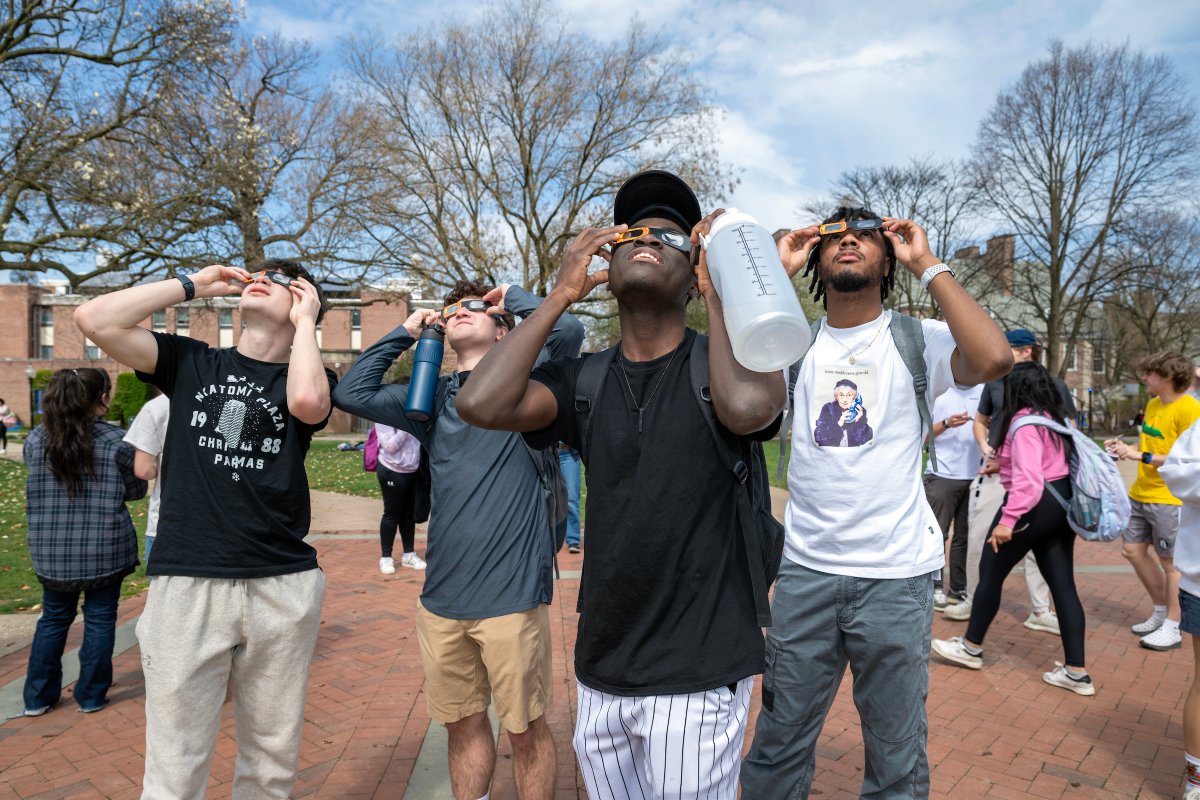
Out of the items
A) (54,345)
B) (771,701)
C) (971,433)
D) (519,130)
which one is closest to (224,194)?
(519,130)

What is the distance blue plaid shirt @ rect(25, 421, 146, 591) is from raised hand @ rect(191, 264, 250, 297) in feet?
7.10

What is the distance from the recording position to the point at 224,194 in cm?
1628

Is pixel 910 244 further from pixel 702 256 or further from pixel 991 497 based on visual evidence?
pixel 991 497

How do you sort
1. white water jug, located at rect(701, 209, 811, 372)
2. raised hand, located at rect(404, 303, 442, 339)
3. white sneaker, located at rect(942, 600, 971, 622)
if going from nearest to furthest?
white water jug, located at rect(701, 209, 811, 372), raised hand, located at rect(404, 303, 442, 339), white sneaker, located at rect(942, 600, 971, 622)

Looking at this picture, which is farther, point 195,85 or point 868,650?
point 195,85

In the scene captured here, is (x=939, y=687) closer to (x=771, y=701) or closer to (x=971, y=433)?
(x=971, y=433)

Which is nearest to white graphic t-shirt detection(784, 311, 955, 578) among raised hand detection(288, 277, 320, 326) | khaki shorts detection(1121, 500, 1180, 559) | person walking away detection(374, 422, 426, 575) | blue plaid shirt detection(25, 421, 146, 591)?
raised hand detection(288, 277, 320, 326)

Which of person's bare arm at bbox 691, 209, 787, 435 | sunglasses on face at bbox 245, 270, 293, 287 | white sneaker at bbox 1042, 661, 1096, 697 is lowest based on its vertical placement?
white sneaker at bbox 1042, 661, 1096, 697

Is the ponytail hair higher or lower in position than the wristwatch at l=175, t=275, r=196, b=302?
lower

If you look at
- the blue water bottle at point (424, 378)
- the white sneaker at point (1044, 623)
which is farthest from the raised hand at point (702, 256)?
the white sneaker at point (1044, 623)

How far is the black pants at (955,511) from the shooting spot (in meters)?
5.99

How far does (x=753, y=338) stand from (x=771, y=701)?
4.58ft

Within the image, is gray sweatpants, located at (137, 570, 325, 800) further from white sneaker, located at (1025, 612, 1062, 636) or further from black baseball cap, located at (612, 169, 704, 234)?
white sneaker, located at (1025, 612, 1062, 636)

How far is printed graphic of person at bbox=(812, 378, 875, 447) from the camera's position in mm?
2598
